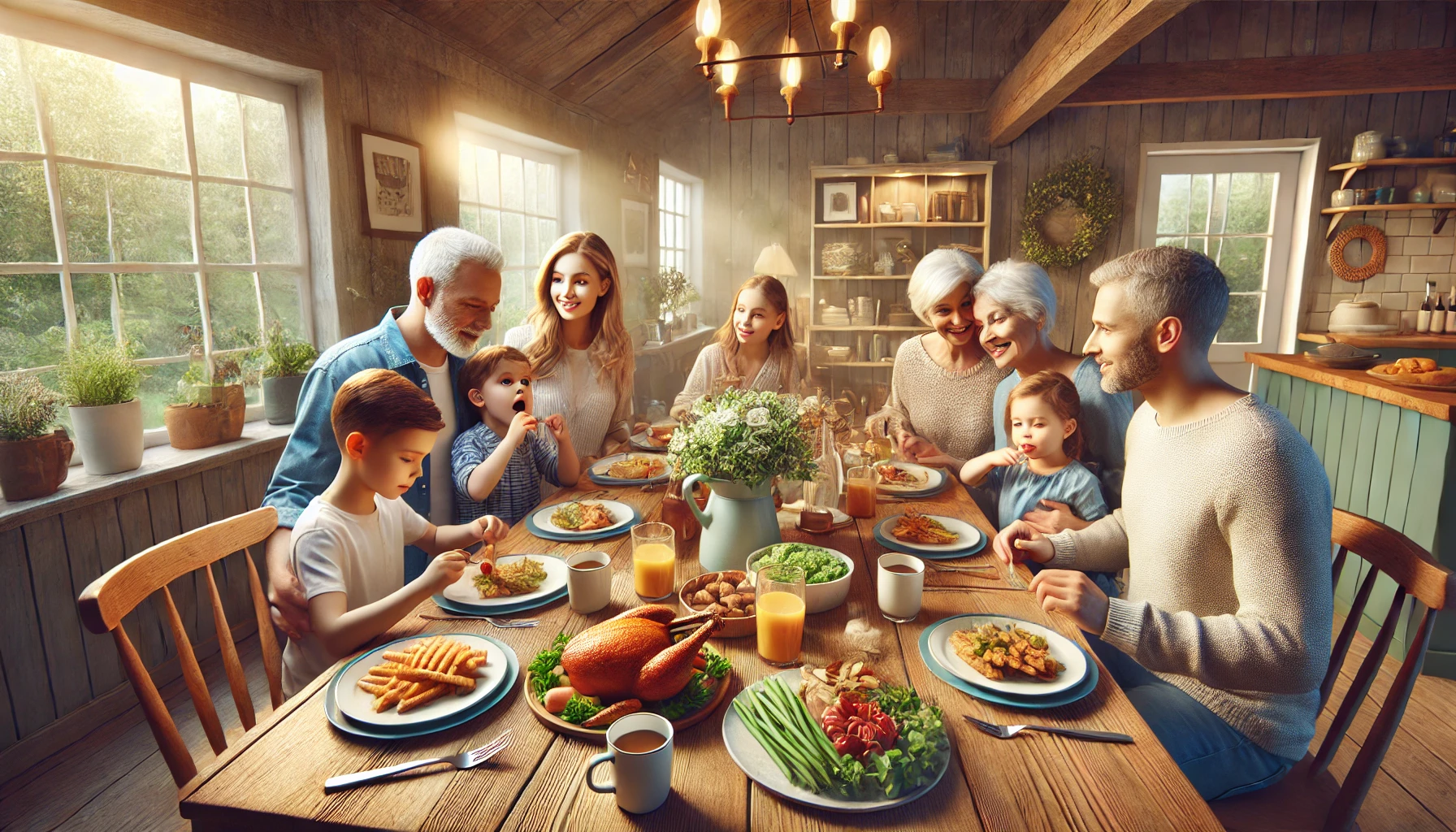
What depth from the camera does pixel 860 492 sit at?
1.78m

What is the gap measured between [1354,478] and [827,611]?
9.92 feet

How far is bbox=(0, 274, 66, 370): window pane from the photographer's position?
1.93 metres

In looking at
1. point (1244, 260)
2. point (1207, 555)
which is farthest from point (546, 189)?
point (1244, 260)

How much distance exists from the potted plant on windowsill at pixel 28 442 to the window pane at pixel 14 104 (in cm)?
61

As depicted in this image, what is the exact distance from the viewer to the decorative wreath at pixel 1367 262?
5121 millimetres

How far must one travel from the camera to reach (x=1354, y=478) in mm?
3092

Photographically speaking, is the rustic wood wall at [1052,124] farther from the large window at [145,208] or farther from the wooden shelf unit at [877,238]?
the large window at [145,208]

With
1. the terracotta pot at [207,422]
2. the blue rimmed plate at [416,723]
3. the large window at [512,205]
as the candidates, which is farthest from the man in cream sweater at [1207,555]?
the large window at [512,205]

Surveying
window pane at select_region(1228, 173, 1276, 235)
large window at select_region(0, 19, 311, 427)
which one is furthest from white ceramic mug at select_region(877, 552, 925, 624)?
window pane at select_region(1228, 173, 1276, 235)

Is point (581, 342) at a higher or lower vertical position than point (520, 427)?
higher

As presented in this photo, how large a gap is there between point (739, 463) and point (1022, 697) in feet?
1.89

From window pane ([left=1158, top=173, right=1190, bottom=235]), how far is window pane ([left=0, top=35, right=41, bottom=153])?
6.22m

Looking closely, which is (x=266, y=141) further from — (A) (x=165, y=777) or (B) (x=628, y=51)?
(B) (x=628, y=51)

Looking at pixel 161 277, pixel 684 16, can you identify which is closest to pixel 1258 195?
pixel 684 16
